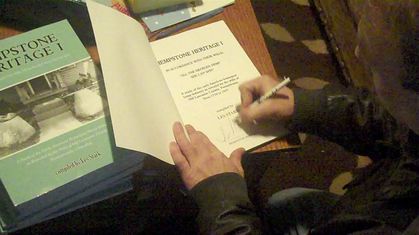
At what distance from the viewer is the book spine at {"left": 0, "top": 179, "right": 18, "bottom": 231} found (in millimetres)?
607

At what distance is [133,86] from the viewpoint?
70cm

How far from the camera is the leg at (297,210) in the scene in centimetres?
91

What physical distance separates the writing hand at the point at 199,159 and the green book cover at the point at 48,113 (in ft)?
0.35

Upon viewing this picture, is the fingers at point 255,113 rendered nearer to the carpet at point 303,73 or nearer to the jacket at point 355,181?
the jacket at point 355,181

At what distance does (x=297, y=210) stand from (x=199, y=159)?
30 centimetres

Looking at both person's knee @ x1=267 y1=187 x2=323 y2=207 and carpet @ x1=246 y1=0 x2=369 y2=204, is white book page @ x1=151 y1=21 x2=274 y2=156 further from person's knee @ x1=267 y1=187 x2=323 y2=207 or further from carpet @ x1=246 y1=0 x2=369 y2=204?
carpet @ x1=246 y1=0 x2=369 y2=204

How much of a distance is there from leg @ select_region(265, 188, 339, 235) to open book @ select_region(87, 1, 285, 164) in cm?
23

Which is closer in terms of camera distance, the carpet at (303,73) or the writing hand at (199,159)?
the writing hand at (199,159)

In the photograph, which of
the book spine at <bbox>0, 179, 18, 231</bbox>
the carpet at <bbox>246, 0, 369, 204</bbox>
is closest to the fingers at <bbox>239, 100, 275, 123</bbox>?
the book spine at <bbox>0, 179, 18, 231</bbox>
